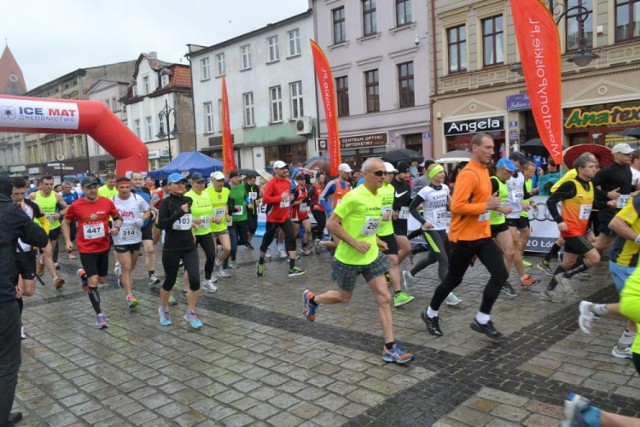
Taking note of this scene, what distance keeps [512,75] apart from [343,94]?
9682 mm

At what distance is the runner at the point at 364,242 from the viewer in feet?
15.9

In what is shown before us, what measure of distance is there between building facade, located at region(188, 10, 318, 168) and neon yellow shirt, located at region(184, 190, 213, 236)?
22.0 metres

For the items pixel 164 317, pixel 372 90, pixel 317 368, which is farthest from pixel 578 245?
pixel 372 90

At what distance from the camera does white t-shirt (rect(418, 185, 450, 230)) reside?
684cm

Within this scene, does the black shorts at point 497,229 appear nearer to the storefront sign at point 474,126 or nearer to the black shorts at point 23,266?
the black shorts at point 23,266

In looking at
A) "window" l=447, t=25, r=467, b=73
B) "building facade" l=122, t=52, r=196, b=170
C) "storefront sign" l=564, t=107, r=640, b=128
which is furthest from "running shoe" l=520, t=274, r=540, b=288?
"building facade" l=122, t=52, r=196, b=170

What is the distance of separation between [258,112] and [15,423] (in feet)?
97.3

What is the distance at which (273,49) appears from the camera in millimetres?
31125

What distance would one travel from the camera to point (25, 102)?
1488 cm

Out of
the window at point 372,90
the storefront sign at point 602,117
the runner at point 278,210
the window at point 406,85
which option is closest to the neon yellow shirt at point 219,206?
the runner at point 278,210

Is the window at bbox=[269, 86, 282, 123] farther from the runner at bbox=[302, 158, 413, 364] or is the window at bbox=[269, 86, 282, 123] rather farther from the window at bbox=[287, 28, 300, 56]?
the runner at bbox=[302, 158, 413, 364]

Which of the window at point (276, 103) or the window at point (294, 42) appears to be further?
the window at point (276, 103)

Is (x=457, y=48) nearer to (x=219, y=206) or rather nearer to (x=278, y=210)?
(x=278, y=210)

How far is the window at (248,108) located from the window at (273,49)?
2918 millimetres
